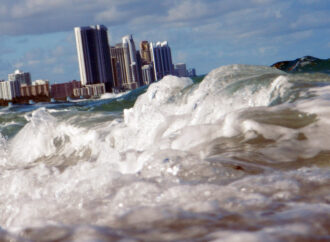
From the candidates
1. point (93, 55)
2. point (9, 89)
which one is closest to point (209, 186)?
point (93, 55)

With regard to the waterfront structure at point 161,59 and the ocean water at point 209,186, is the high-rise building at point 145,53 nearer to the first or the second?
the waterfront structure at point 161,59

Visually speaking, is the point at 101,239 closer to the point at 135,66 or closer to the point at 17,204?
the point at 17,204

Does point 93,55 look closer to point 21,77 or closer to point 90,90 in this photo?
point 90,90

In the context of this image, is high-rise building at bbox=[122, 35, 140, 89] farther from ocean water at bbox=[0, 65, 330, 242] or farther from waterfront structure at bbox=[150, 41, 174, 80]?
ocean water at bbox=[0, 65, 330, 242]

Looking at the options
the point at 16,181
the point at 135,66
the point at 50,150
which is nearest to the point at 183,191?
the point at 16,181

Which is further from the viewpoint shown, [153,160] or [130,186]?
[153,160]

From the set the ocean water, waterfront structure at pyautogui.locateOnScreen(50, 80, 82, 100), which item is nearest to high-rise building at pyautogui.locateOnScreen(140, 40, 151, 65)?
waterfront structure at pyautogui.locateOnScreen(50, 80, 82, 100)

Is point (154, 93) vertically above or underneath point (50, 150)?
above

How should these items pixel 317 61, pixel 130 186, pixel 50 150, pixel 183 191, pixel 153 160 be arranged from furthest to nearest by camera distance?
pixel 317 61 < pixel 50 150 < pixel 153 160 < pixel 130 186 < pixel 183 191

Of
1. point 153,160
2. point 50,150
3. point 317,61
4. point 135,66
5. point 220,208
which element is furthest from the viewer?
point 135,66
